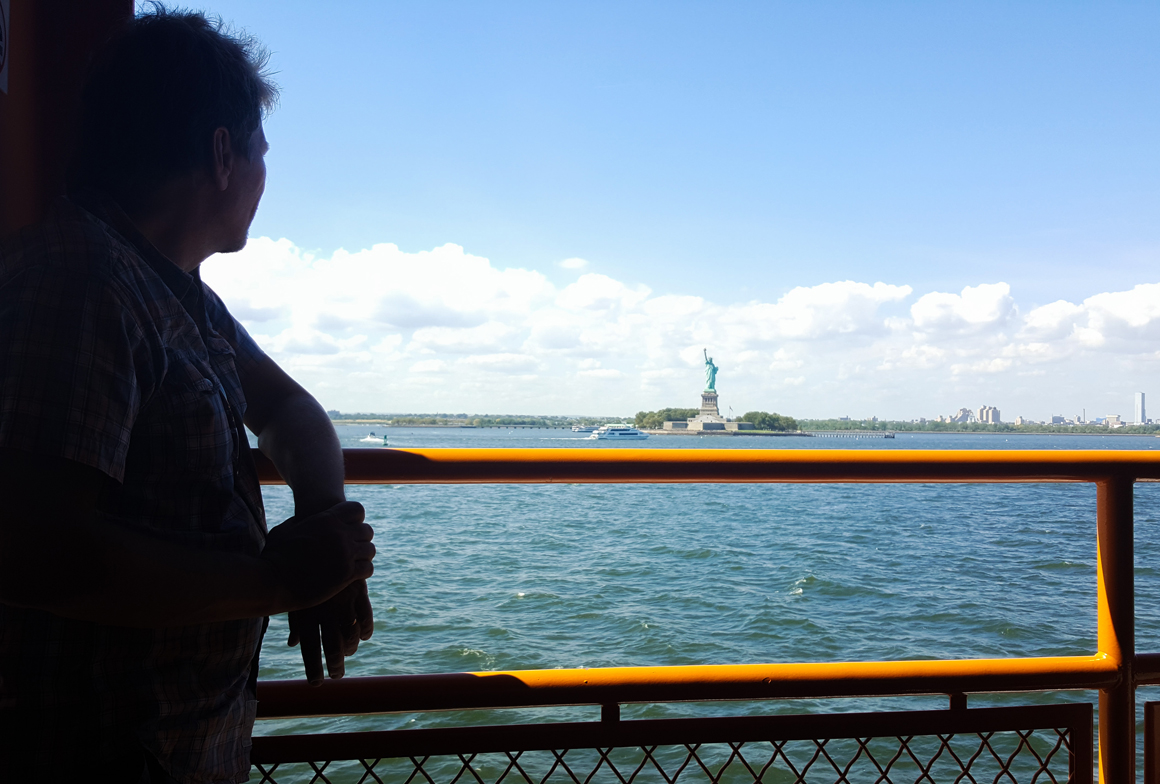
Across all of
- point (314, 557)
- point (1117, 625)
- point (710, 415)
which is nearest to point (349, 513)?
point (314, 557)

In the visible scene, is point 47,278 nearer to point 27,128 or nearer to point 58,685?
point 58,685

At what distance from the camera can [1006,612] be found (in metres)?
11.0

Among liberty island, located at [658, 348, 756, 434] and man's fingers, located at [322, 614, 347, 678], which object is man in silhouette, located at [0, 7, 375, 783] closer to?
man's fingers, located at [322, 614, 347, 678]

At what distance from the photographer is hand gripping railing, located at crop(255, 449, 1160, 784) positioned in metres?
1.05

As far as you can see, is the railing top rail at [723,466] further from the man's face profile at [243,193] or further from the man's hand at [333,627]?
the man's face profile at [243,193]

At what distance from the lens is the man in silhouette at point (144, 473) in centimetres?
54

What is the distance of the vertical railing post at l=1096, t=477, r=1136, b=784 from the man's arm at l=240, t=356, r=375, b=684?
1.10m

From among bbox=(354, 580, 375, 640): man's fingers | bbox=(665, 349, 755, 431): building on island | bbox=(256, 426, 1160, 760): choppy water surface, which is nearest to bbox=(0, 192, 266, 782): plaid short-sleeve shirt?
bbox=(354, 580, 375, 640): man's fingers

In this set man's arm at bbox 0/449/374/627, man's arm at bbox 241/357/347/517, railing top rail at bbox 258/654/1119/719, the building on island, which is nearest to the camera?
man's arm at bbox 0/449/374/627

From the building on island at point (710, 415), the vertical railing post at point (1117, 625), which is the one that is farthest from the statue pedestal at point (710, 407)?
the vertical railing post at point (1117, 625)

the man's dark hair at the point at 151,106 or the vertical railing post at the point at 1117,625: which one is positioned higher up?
the man's dark hair at the point at 151,106

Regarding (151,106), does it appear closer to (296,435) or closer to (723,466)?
(296,435)

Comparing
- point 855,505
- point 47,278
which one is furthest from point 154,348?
point 855,505

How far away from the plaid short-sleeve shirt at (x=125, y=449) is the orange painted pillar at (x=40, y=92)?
19.0 inches
